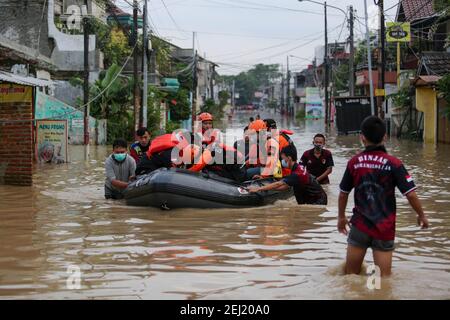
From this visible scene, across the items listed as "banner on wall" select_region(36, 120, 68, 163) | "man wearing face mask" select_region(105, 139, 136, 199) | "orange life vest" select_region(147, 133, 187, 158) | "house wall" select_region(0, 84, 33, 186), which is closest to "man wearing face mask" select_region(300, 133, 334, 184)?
"orange life vest" select_region(147, 133, 187, 158)

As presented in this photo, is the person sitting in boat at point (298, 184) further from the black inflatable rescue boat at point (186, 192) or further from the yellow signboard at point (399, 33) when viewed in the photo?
the yellow signboard at point (399, 33)

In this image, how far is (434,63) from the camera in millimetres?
35719

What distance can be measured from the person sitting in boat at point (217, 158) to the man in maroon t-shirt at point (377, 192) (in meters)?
6.34

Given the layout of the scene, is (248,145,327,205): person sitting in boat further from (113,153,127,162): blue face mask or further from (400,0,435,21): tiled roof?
(400,0,435,21): tiled roof

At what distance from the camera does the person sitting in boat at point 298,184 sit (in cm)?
1132

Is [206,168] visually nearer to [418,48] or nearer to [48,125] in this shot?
[48,125]

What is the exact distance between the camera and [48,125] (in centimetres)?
2303

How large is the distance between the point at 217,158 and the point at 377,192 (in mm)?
6587

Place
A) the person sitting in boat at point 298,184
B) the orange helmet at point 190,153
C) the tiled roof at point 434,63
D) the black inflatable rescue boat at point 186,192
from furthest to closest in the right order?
the tiled roof at point 434,63 → the orange helmet at point 190,153 → the black inflatable rescue boat at point 186,192 → the person sitting in boat at point 298,184

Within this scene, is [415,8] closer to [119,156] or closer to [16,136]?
[16,136]

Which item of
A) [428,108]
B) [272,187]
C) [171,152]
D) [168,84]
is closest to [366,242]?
[272,187]

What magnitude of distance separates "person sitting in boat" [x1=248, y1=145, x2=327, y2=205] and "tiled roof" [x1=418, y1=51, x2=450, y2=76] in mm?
23783

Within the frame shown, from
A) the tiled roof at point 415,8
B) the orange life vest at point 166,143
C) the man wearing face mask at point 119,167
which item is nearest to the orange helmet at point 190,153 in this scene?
the orange life vest at point 166,143
